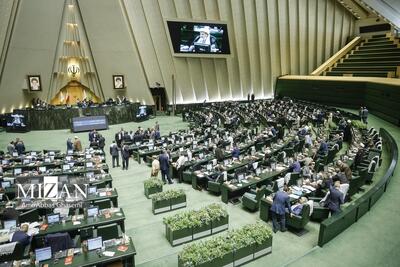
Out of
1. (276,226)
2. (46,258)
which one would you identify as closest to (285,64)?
(276,226)

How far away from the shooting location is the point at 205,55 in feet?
102

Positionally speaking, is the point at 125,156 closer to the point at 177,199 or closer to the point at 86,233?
the point at 177,199

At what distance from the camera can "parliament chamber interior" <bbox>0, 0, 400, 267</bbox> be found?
24.8ft

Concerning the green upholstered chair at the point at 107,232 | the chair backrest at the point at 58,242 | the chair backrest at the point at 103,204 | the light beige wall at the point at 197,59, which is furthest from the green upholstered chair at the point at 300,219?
the light beige wall at the point at 197,59

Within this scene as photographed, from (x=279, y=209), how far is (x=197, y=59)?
26.4 m

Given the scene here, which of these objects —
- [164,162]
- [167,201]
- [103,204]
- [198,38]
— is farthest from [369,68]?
[103,204]

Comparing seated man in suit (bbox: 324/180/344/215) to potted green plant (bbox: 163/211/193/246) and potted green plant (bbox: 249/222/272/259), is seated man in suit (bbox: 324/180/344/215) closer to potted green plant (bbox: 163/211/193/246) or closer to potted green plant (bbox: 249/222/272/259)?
potted green plant (bbox: 249/222/272/259)

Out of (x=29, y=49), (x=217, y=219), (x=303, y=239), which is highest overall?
(x=29, y=49)

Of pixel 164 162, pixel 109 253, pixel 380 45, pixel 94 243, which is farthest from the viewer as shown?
pixel 380 45

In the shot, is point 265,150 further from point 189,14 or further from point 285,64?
point 285,64

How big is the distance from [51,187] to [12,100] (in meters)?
21.2

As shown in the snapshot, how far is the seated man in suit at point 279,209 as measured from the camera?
8312 millimetres

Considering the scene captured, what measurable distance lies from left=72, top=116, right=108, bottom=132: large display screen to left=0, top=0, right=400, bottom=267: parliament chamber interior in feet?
0.52

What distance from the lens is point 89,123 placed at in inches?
958
